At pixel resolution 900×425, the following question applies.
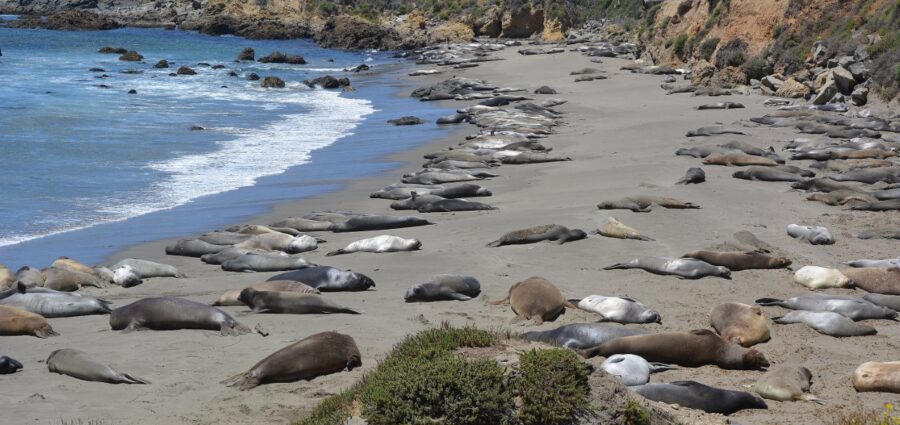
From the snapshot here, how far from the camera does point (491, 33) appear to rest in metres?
58.9

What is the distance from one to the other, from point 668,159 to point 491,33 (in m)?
43.4

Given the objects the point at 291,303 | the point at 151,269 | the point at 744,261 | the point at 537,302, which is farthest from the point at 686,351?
the point at 151,269

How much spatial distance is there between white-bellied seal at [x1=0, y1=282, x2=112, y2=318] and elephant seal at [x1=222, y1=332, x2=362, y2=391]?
2.61 metres

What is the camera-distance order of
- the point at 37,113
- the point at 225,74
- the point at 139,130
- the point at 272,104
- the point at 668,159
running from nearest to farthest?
the point at 668,159, the point at 139,130, the point at 37,113, the point at 272,104, the point at 225,74

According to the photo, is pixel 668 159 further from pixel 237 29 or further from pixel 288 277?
pixel 237 29

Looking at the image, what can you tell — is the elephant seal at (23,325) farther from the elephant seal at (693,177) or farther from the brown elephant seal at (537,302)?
the elephant seal at (693,177)

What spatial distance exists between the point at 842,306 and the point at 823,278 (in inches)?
35.3

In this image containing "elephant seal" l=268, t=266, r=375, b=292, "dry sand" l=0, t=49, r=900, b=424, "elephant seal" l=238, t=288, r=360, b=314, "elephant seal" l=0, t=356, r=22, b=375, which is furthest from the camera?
"elephant seal" l=268, t=266, r=375, b=292

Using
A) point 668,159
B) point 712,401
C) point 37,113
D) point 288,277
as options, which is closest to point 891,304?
point 712,401

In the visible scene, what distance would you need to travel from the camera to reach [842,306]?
787cm

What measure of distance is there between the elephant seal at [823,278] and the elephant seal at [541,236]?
265 centimetres

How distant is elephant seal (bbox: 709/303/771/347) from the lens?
7.29 m

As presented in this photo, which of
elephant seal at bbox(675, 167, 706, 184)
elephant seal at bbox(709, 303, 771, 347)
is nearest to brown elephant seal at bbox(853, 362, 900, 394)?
elephant seal at bbox(709, 303, 771, 347)

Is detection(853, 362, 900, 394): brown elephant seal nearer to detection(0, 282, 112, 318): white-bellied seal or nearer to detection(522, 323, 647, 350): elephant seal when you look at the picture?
detection(522, 323, 647, 350): elephant seal
